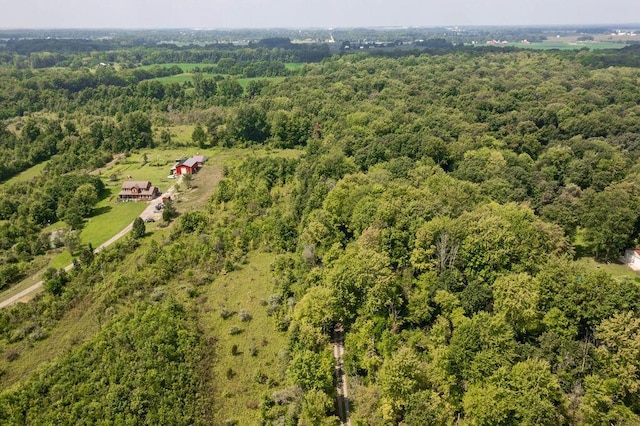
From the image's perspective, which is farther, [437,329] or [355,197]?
[355,197]

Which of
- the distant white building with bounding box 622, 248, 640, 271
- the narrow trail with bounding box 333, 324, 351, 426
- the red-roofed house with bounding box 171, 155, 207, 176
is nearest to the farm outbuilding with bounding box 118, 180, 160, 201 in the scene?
the red-roofed house with bounding box 171, 155, 207, 176

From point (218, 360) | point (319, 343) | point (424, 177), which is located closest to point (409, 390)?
point (319, 343)

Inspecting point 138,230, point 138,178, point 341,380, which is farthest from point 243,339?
point 138,178

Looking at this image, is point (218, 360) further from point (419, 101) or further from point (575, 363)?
point (419, 101)

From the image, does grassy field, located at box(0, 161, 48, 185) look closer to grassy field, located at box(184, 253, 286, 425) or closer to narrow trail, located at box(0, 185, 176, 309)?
narrow trail, located at box(0, 185, 176, 309)

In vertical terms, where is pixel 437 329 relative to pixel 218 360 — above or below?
above

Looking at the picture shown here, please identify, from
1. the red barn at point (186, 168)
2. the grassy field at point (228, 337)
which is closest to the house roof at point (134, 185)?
the red barn at point (186, 168)

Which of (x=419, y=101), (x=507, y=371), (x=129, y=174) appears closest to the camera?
(x=507, y=371)

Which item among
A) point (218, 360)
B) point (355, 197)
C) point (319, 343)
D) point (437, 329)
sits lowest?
point (218, 360)
